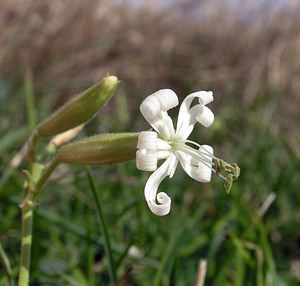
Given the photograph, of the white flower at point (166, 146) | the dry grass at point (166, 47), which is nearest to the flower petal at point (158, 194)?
the white flower at point (166, 146)

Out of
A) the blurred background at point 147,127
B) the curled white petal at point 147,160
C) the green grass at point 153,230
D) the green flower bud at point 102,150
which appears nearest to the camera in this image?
the curled white petal at point 147,160

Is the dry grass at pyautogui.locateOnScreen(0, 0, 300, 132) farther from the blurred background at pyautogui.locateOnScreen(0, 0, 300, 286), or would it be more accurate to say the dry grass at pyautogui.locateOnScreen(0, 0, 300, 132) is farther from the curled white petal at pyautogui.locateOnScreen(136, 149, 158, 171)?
the curled white petal at pyautogui.locateOnScreen(136, 149, 158, 171)

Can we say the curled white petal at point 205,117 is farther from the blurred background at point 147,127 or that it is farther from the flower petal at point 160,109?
the blurred background at point 147,127

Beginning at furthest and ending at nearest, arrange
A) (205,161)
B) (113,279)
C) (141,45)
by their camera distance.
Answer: (141,45)
(113,279)
(205,161)

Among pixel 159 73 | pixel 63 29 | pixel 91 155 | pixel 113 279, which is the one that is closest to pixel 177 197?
pixel 113 279

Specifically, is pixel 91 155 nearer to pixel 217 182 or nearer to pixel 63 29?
pixel 217 182

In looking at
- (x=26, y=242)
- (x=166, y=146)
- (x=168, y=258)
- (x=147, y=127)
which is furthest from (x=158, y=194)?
(x=147, y=127)
